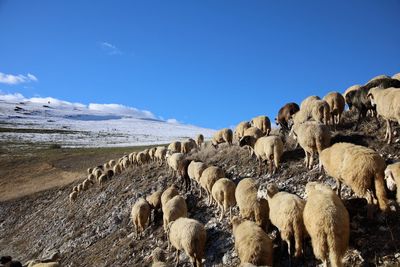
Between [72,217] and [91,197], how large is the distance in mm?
2425

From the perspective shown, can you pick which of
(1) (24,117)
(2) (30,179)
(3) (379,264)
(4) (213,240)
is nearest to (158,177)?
(4) (213,240)

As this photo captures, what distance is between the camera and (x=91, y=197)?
28.3m

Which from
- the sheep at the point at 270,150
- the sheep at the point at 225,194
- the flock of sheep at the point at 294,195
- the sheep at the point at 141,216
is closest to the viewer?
the flock of sheep at the point at 294,195

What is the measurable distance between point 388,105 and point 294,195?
509 centimetres

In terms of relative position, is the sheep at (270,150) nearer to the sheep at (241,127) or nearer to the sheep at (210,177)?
the sheep at (210,177)

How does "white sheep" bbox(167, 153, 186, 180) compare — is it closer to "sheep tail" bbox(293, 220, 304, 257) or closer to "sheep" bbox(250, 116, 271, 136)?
Answer: "sheep" bbox(250, 116, 271, 136)

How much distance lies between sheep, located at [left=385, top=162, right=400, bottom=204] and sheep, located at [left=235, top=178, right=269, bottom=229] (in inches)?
144

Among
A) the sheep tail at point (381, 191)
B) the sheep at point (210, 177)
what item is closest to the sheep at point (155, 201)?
the sheep at point (210, 177)

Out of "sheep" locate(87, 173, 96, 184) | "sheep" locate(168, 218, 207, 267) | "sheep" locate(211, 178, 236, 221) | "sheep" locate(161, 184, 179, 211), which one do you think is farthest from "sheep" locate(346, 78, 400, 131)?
"sheep" locate(87, 173, 96, 184)

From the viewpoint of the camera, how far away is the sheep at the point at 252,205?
12149mm

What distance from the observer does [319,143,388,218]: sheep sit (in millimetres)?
9750

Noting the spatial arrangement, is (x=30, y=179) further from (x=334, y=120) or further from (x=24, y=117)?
(x=24, y=117)

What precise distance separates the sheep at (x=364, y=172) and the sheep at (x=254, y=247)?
274 cm

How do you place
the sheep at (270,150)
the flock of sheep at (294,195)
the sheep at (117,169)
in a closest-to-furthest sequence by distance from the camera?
the flock of sheep at (294,195) → the sheep at (270,150) → the sheep at (117,169)
